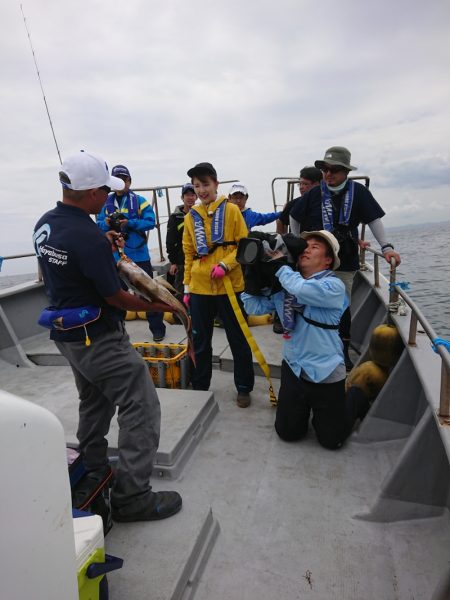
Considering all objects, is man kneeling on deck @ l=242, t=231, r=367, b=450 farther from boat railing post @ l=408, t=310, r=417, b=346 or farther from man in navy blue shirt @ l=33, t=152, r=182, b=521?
man in navy blue shirt @ l=33, t=152, r=182, b=521

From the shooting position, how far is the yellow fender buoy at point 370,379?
334 cm

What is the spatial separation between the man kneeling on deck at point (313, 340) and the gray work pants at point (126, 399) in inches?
44.2

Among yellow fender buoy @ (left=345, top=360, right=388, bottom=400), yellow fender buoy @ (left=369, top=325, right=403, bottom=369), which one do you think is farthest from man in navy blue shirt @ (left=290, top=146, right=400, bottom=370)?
yellow fender buoy @ (left=345, top=360, right=388, bottom=400)

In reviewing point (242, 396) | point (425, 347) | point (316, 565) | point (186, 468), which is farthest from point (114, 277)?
point (425, 347)

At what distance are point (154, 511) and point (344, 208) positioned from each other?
275 cm

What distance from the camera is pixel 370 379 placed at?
3.38 metres

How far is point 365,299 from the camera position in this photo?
16.5 ft

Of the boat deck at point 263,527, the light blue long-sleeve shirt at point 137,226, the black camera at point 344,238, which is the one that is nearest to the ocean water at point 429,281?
the light blue long-sleeve shirt at point 137,226

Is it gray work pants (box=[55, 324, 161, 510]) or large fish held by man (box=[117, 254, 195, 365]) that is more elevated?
large fish held by man (box=[117, 254, 195, 365])

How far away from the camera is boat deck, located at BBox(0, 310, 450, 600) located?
192 cm

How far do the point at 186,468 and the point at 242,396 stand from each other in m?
0.96

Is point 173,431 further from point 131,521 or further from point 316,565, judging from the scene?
point 316,565

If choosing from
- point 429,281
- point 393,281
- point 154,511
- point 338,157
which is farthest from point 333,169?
point 429,281

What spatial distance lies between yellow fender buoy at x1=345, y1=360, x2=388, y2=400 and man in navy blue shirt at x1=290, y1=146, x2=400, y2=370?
0.87m
